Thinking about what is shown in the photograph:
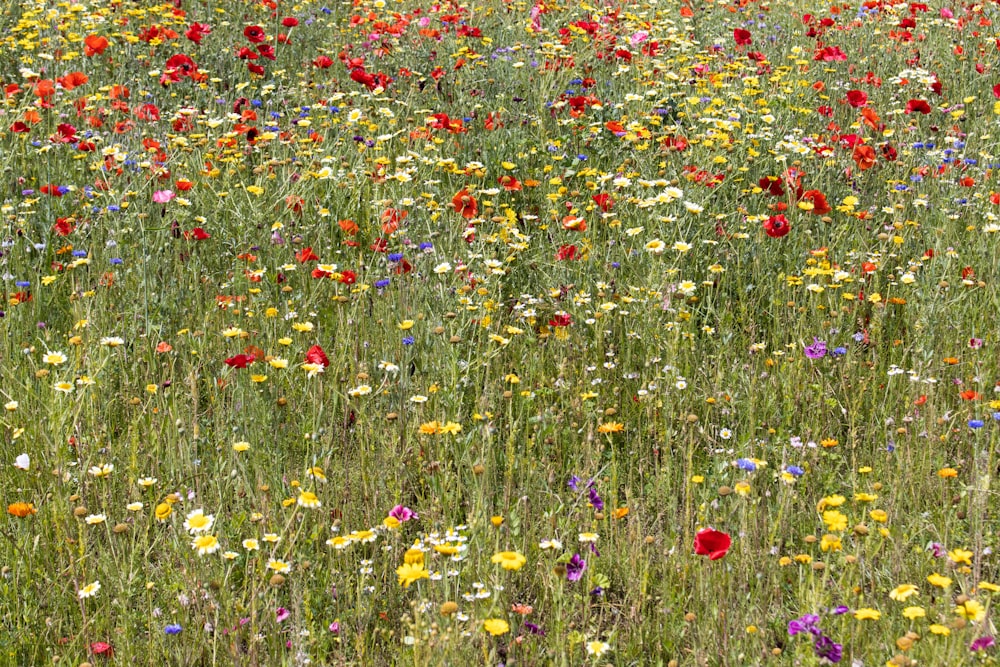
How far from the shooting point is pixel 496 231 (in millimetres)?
3891

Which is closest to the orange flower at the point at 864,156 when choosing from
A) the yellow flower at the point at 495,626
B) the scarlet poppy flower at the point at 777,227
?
the scarlet poppy flower at the point at 777,227

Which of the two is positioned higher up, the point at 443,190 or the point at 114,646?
the point at 443,190

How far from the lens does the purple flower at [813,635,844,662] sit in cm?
170

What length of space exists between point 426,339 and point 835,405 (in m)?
1.18

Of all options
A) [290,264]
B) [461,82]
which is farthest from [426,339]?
[461,82]

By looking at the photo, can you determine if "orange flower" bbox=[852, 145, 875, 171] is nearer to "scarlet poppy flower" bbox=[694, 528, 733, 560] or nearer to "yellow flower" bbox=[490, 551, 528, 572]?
"scarlet poppy flower" bbox=[694, 528, 733, 560]

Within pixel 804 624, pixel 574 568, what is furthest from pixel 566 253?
pixel 804 624

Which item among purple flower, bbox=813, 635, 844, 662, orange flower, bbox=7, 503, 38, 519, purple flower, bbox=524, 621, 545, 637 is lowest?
purple flower, bbox=524, 621, 545, 637

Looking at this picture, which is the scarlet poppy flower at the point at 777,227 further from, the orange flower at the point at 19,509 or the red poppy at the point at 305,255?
the orange flower at the point at 19,509

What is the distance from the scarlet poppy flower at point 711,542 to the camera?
1922 mm

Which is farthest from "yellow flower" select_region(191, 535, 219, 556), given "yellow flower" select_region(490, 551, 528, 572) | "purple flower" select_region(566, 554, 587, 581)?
"purple flower" select_region(566, 554, 587, 581)

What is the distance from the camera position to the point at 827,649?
170 centimetres

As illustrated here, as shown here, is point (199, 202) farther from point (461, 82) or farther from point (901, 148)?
point (901, 148)

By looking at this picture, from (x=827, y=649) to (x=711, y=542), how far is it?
0.30m
